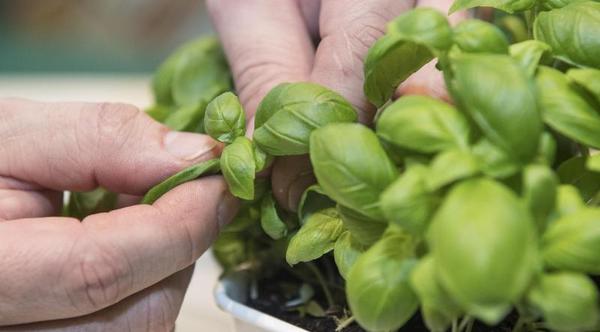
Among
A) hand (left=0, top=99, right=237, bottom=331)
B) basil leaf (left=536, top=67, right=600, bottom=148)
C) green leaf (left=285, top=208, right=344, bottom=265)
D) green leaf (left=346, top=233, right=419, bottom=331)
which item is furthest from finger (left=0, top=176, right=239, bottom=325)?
basil leaf (left=536, top=67, right=600, bottom=148)

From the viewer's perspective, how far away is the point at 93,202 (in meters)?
0.81

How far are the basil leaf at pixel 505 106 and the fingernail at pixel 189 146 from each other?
0.33 m

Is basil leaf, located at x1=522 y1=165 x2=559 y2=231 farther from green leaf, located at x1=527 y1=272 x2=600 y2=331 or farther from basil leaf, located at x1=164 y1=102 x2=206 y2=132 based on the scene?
basil leaf, located at x1=164 y1=102 x2=206 y2=132

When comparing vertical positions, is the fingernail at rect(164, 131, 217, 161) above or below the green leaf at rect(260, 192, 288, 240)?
above

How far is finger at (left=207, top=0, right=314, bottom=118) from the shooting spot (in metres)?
0.73

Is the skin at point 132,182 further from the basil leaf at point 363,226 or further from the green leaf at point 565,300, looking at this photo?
the green leaf at point 565,300

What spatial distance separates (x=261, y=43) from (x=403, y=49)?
27 cm

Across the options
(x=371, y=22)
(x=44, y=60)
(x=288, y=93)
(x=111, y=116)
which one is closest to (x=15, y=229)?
(x=111, y=116)

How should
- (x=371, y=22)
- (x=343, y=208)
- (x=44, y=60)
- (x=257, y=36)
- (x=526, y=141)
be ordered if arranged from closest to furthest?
(x=526, y=141) → (x=343, y=208) → (x=371, y=22) → (x=257, y=36) → (x=44, y=60)

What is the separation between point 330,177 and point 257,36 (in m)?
0.35

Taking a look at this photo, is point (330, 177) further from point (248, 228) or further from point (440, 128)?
point (248, 228)

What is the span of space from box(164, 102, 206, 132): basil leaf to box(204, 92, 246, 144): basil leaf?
0.19 metres

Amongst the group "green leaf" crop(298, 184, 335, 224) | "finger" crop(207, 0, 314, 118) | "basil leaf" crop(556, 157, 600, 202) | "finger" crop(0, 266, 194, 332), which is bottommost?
"finger" crop(0, 266, 194, 332)

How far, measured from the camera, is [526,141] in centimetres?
41
